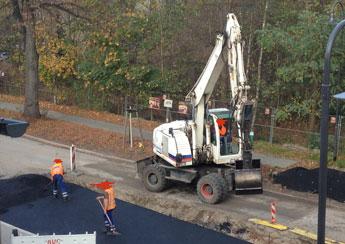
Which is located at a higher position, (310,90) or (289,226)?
(310,90)

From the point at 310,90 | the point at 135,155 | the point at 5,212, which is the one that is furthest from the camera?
the point at 310,90

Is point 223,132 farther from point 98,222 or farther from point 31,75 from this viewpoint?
point 31,75

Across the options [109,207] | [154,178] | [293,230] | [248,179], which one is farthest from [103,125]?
[293,230]

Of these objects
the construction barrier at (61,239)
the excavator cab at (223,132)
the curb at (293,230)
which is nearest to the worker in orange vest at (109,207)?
the construction barrier at (61,239)

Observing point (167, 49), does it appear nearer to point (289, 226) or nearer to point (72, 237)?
point (289, 226)

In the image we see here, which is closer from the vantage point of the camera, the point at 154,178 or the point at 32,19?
the point at 154,178

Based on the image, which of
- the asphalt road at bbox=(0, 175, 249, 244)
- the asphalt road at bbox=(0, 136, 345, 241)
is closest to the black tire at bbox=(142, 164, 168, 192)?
the asphalt road at bbox=(0, 136, 345, 241)

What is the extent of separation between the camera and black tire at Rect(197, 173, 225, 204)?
514 inches

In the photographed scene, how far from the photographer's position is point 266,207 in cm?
1327

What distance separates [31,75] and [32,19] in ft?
10.3

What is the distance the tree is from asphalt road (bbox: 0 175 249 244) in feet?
36.7

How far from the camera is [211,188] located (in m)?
13.3

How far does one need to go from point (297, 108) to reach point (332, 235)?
31.2ft

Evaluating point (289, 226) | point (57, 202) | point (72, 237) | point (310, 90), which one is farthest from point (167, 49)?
point (72, 237)
